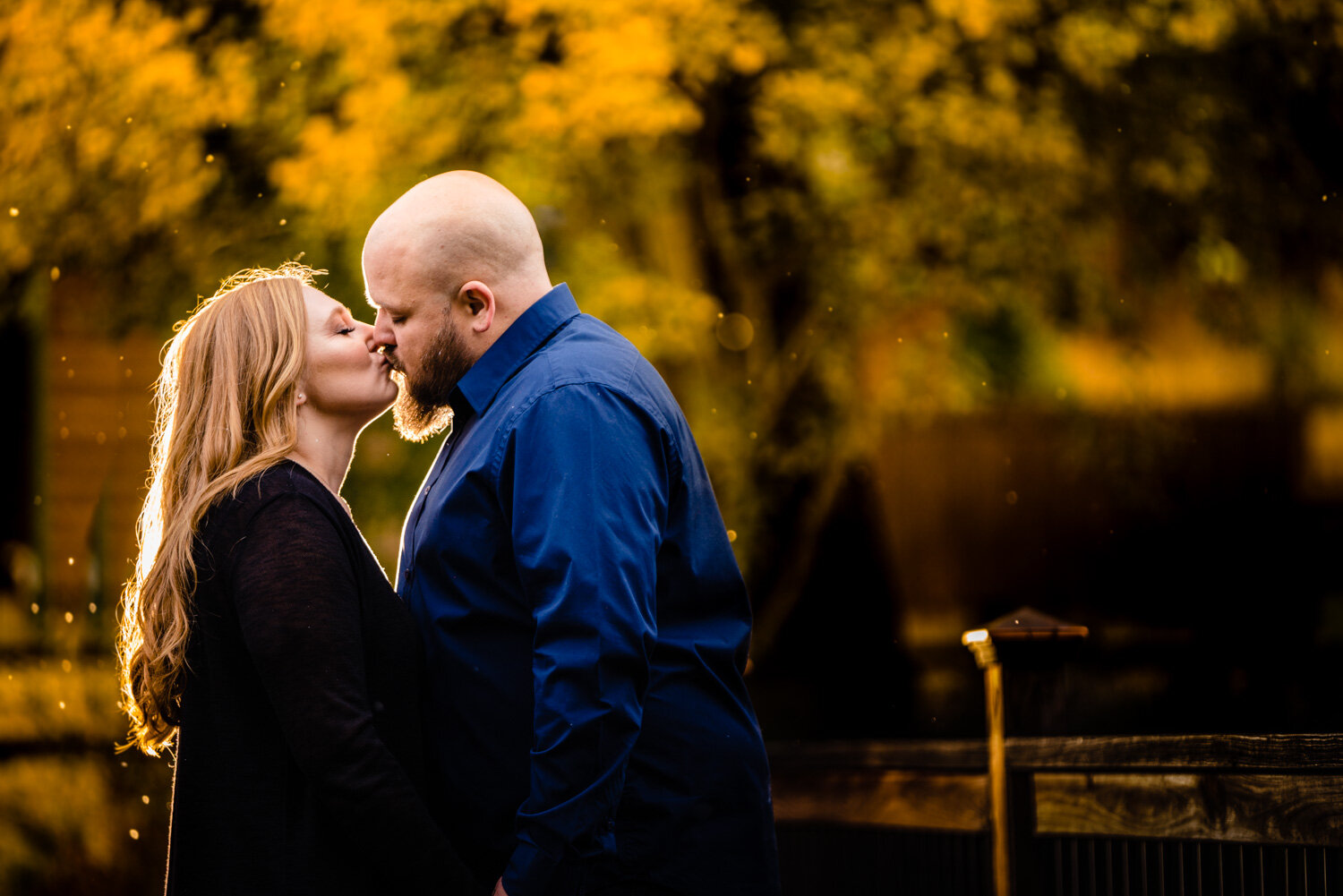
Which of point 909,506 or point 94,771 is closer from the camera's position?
point 94,771

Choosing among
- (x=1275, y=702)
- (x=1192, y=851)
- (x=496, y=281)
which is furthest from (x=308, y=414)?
(x=1275, y=702)

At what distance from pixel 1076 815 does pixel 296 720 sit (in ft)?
7.76

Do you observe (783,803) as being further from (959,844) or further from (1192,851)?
(1192,851)

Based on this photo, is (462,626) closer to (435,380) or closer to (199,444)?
(435,380)

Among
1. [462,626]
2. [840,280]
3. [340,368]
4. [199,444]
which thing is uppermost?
[840,280]

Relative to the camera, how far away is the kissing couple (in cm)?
178

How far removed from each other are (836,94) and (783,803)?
387cm

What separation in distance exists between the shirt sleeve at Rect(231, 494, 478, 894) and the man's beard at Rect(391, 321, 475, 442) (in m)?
0.42

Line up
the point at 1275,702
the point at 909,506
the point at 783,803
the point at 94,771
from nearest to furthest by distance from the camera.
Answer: the point at 783,803
the point at 94,771
the point at 1275,702
the point at 909,506

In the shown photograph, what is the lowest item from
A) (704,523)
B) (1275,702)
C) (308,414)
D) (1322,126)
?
(1275,702)

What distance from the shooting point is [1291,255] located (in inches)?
265

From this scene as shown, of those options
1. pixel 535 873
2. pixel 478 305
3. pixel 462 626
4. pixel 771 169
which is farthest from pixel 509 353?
pixel 771 169

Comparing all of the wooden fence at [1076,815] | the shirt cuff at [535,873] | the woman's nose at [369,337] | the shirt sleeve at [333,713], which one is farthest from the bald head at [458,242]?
the wooden fence at [1076,815]

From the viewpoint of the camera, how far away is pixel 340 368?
2.26 metres
